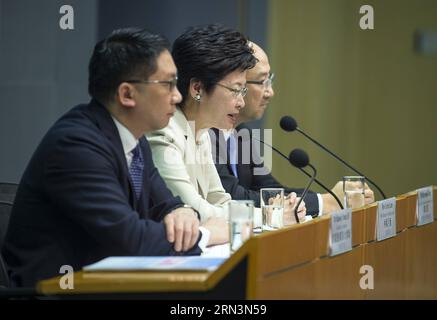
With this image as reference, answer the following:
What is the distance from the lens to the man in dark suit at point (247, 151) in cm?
404

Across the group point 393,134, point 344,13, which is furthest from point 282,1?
point 393,134

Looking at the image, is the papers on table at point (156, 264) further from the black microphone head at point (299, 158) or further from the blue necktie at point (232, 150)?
the blue necktie at point (232, 150)

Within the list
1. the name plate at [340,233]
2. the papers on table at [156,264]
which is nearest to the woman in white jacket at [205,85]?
the name plate at [340,233]

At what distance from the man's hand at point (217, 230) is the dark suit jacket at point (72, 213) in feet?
1.02

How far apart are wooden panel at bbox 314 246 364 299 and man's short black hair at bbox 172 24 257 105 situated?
110 cm

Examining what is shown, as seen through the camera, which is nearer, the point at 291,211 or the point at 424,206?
the point at 291,211

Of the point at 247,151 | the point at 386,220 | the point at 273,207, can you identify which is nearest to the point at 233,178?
the point at 247,151

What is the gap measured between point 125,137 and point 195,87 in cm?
98

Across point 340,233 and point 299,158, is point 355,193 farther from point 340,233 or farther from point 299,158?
point 340,233

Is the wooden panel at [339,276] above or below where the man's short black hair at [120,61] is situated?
below

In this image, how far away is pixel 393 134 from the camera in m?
Answer: 6.68

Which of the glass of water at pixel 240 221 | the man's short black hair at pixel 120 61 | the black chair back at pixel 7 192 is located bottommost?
the black chair back at pixel 7 192

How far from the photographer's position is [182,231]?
263cm

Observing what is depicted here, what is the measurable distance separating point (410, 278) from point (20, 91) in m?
2.44
